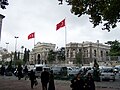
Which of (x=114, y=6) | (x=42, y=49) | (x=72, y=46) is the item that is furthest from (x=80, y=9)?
(x=42, y=49)

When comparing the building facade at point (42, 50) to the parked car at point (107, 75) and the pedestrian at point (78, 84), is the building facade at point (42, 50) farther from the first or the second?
the pedestrian at point (78, 84)

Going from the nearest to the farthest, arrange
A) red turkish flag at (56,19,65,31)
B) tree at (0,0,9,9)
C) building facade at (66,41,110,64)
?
tree at (0,0,9,9), red turkish flag at (56,19,65,31), building facade at (66,41,110,64)

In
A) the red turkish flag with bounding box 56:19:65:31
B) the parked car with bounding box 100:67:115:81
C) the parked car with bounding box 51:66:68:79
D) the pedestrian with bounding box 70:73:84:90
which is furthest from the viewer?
the red turkish flag with bounding box 56:19:65:31

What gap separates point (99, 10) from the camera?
17234 millimetres

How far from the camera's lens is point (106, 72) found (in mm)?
31016

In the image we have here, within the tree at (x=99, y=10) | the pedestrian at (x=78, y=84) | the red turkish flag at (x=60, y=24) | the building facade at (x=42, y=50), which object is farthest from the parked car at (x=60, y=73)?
the building facade at (x=42, y=50)

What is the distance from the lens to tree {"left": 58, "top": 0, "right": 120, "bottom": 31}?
16141 mm

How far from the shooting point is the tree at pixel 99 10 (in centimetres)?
1614

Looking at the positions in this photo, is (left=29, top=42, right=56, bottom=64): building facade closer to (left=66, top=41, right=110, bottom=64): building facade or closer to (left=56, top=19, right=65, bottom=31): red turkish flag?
(left=66, top=41, right=110, bottom=64): building facade

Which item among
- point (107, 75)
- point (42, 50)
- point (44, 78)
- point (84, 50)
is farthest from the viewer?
point (42, 50)

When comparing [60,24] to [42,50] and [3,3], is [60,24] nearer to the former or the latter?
[3,3]

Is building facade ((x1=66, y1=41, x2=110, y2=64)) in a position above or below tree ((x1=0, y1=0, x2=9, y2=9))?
above

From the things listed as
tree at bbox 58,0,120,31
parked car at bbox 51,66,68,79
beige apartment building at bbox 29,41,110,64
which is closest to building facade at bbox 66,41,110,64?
beige apartment building at bbox 29,41,110,64

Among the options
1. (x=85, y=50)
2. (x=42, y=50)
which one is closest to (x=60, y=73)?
(x=85, y=50)
